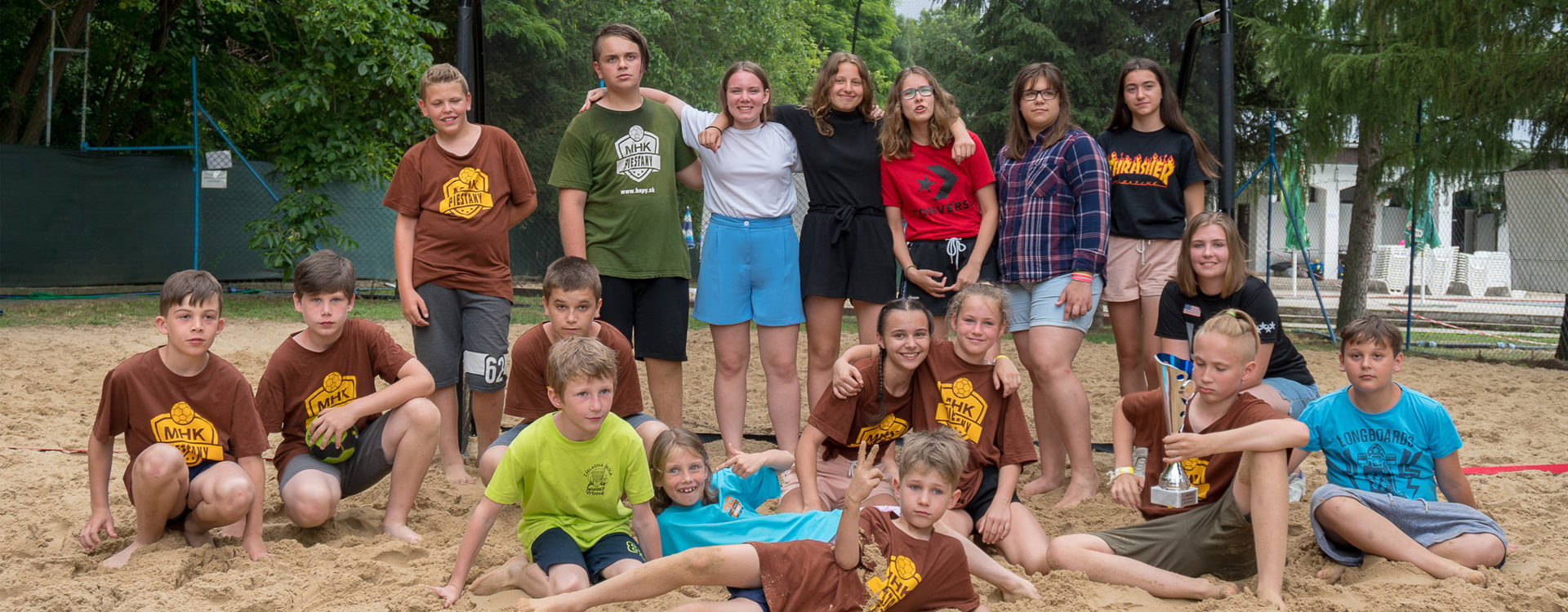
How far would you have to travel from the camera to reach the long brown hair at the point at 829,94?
400 centimetres

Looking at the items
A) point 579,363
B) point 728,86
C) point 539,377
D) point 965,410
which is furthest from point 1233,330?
point 539,377

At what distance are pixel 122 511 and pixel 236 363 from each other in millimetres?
3289

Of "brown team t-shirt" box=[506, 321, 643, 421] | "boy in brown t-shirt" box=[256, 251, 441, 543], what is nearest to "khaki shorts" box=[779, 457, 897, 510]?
"brown team t-shirt" box=[506, 321, 643, 421]

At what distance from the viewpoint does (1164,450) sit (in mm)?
3066

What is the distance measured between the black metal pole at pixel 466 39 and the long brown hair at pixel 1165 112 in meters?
2.73

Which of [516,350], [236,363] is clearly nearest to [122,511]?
[516,350]

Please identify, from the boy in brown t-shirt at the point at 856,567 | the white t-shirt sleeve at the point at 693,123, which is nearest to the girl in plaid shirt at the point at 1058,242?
the white t-shirt sleeve at the point at 693,123

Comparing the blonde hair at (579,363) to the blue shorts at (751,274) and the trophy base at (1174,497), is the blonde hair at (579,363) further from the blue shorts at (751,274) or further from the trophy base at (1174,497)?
the trophy base at (1174,497)

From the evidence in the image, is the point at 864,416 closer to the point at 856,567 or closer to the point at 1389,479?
the point at 856,567

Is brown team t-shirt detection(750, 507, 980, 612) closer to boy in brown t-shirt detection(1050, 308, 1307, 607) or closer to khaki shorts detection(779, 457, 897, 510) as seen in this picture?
boy in brown t-shirt detection(1050, 308, 1307, 607)

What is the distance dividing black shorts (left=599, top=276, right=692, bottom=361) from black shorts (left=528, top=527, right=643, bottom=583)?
1.28 metres

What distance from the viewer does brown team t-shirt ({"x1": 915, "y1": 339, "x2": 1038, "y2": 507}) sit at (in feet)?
10.7

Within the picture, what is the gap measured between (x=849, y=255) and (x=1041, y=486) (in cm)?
114

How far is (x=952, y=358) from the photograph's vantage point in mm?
3389
